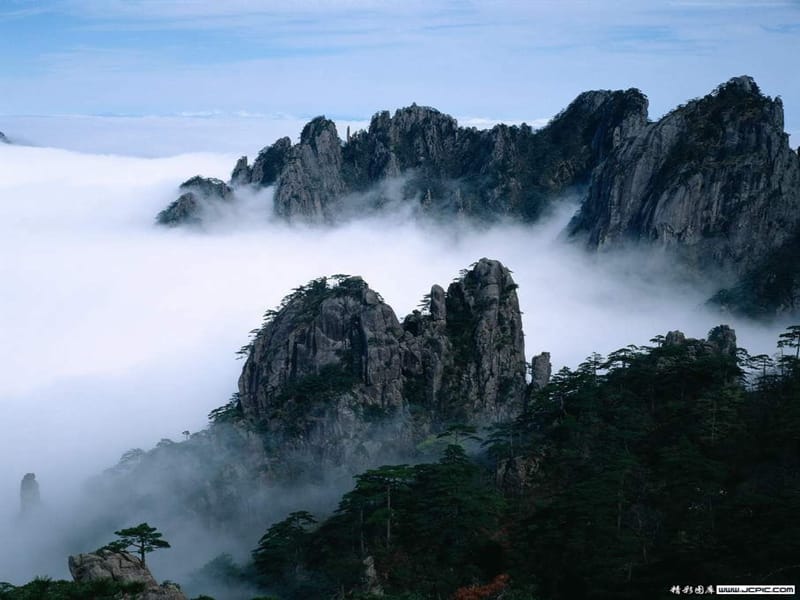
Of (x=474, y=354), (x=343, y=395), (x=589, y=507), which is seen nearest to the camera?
(x=589, y=507)

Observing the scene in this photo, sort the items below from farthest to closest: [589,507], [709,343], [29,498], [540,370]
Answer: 1. [29,498]
2. [540,370]
3. [709,343]
4. [589,507]

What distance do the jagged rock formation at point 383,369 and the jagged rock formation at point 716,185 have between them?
210 feet

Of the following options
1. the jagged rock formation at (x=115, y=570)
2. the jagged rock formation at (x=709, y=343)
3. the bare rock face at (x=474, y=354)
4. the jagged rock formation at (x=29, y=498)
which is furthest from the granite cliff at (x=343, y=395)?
the jagged rock formation at (x=115, y=570)

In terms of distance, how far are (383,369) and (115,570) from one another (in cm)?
5201

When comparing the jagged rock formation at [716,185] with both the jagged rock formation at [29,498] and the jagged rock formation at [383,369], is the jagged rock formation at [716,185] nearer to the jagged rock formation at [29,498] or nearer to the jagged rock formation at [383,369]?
the jagged rock formation at [383,369]

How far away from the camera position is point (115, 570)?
52.9m

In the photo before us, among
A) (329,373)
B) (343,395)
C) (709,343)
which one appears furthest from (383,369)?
(709,343)

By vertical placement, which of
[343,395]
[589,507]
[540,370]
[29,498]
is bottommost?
[29,498]

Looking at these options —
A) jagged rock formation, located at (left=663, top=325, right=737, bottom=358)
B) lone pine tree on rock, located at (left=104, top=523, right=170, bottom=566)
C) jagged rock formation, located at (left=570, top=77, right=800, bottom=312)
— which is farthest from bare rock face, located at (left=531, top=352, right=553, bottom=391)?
jagged rock formation, located at (left=570, top=77, right=800, bottom=312)

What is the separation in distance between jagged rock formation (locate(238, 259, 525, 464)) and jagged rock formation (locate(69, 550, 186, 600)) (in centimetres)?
4335

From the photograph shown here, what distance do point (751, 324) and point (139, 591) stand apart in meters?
121

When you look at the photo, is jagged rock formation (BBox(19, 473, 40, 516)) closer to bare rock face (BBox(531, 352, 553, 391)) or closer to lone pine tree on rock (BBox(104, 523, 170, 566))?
lone pine tree on rock (BBox(104, 523, 170, 566))

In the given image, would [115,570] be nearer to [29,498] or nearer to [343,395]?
[343,395]

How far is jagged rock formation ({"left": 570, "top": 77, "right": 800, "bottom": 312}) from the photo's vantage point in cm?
15462
